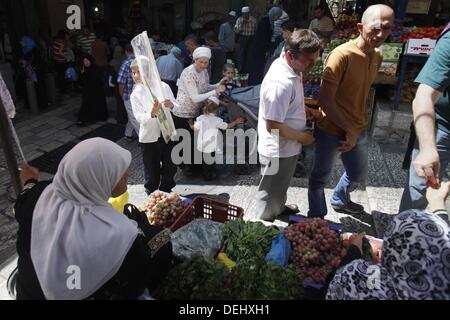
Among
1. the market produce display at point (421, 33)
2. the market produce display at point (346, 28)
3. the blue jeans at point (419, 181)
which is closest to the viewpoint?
the blue jeans at point (419, 181)

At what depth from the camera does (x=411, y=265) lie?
5.05 ft

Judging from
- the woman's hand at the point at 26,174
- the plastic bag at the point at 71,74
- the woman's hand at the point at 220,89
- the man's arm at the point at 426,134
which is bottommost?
the plastic bag at the point at 71,74

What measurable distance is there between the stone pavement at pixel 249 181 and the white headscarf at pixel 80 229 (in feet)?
5.00

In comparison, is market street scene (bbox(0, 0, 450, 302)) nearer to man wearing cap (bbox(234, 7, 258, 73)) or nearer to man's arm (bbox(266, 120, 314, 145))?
man's arm (bbox(266, 120, 314, 145))

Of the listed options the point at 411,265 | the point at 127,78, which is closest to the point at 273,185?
the point at 411,265

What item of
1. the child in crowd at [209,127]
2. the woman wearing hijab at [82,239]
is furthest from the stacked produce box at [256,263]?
the child in crowd at [209,127]

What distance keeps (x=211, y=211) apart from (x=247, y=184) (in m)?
1.62

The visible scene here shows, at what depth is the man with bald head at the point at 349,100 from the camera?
2.84 m

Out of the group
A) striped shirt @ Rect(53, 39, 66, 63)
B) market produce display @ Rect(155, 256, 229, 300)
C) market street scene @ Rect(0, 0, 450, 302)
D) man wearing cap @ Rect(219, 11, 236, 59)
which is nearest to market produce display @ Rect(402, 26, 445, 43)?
market street scene @ Rect(0, 0, 450, 302)

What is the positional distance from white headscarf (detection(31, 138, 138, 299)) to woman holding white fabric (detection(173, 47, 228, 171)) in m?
2.50

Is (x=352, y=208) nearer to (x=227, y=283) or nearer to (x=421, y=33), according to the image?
(x=227, y=283)

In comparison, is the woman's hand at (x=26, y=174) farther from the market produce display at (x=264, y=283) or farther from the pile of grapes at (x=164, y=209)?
the market produce display at (x=264, y=283)
